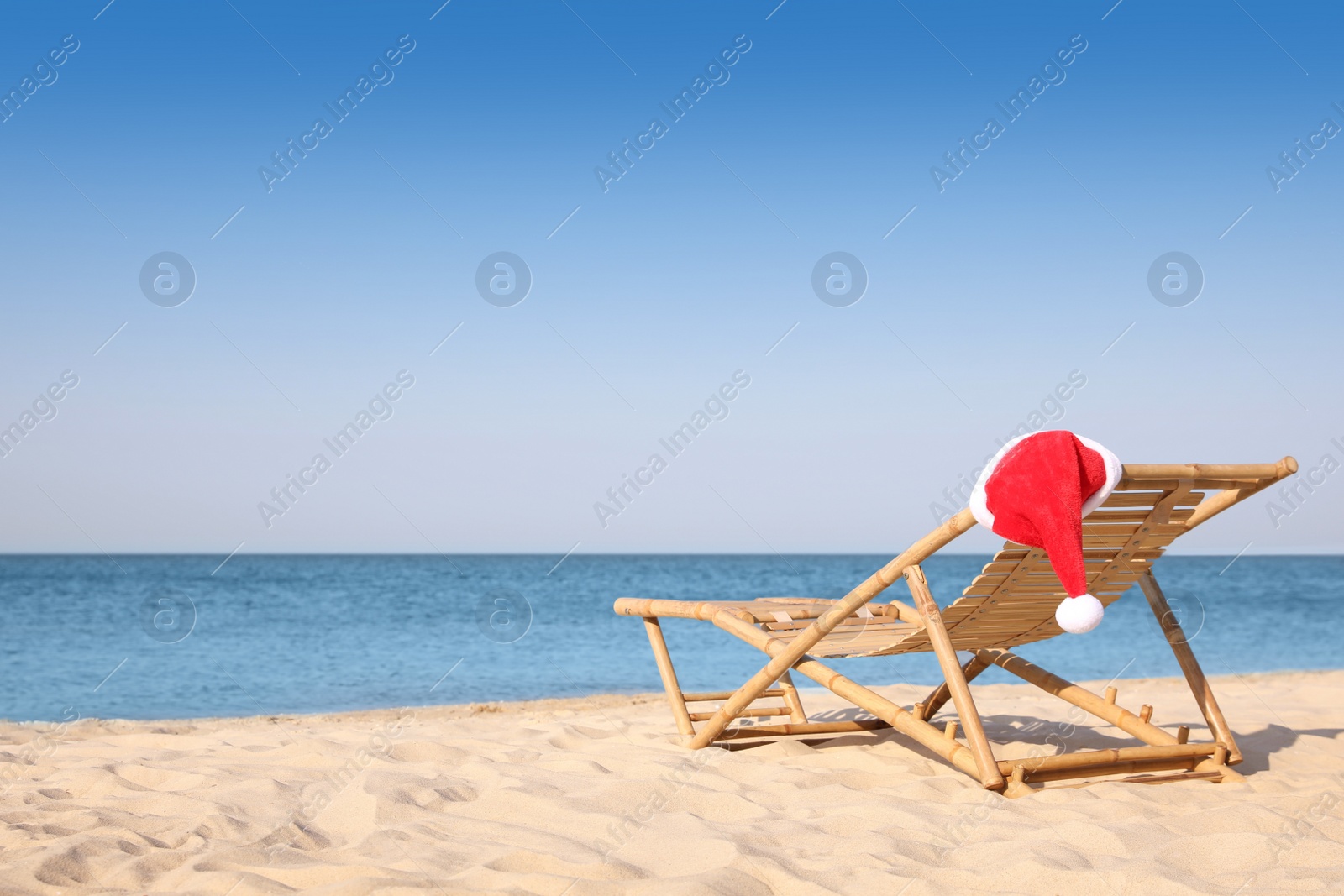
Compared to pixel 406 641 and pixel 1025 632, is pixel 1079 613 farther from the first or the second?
pixel 406 641

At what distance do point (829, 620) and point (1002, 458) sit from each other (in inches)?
40.4

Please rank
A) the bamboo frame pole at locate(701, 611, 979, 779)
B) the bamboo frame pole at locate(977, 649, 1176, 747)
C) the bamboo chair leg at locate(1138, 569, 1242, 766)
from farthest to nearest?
the bamboo frame pole at locate(977, 649, 1176, 747)
the bamboo chair leg at locate(1138, 569, 1242, 766)
the bamboo frame pole at locate(701, 611, 979, 779)

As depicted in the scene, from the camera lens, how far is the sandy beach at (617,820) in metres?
2.55

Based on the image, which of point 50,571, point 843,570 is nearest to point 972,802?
point 50,571

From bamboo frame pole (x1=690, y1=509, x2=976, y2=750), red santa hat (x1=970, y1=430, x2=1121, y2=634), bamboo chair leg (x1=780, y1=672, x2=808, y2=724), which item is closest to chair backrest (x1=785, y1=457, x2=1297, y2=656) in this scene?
red santa hat (x1=970, y1=430, x2=1121, y2=634)

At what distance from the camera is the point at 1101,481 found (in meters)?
3.29

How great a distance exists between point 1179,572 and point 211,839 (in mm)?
43061

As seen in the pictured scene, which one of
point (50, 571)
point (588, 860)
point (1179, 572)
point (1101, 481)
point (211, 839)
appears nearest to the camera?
point (588, 860)

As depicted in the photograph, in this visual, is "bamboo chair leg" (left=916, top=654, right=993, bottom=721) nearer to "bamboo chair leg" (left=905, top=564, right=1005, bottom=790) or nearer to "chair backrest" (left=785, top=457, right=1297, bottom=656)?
"chair backrest" (left=785, top=457, right=1297, bottom=656)

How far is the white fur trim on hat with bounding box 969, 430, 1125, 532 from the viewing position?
3.27 metres

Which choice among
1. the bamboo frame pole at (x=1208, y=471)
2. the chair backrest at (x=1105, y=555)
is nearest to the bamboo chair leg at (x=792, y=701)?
the chair backrest at (x=1105, y=555)

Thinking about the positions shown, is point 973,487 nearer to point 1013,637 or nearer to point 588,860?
point 1013,637

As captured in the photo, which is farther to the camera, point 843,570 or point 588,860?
point 843,570

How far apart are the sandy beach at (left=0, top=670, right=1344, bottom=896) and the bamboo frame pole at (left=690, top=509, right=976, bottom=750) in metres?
0.21
